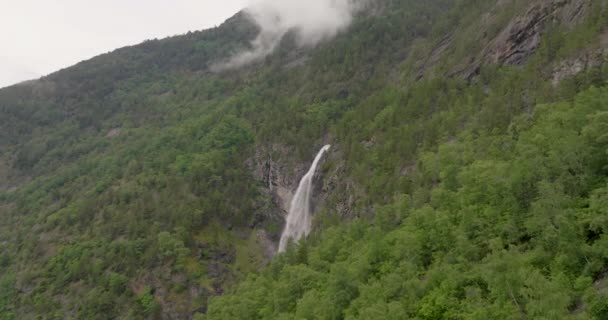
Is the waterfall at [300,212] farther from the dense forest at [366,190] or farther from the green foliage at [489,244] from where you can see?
the green foliage at [489,244]

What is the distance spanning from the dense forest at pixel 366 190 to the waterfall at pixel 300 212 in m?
3.11

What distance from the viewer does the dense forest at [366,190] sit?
39781mm

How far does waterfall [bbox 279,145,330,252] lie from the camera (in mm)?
104062

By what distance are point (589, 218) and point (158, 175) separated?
4106 inches

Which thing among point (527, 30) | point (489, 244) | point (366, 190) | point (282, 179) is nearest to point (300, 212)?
point (282, 179)

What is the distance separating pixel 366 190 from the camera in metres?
85.6

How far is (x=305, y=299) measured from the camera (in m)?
54.1

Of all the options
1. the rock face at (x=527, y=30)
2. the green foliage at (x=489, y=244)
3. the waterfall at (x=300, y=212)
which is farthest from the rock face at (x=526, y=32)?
the waterfall at (x=300, y=212)

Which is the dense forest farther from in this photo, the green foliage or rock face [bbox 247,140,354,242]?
rock face [bbox 247,140,354,242]

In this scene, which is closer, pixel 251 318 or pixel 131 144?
pixel 251 318

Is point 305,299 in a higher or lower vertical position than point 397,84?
lower

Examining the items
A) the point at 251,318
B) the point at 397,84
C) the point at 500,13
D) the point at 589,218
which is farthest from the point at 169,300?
the point at 500,13

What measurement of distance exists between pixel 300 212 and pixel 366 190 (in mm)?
24351

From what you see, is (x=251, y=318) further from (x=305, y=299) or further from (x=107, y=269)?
(x=107, y=269)
